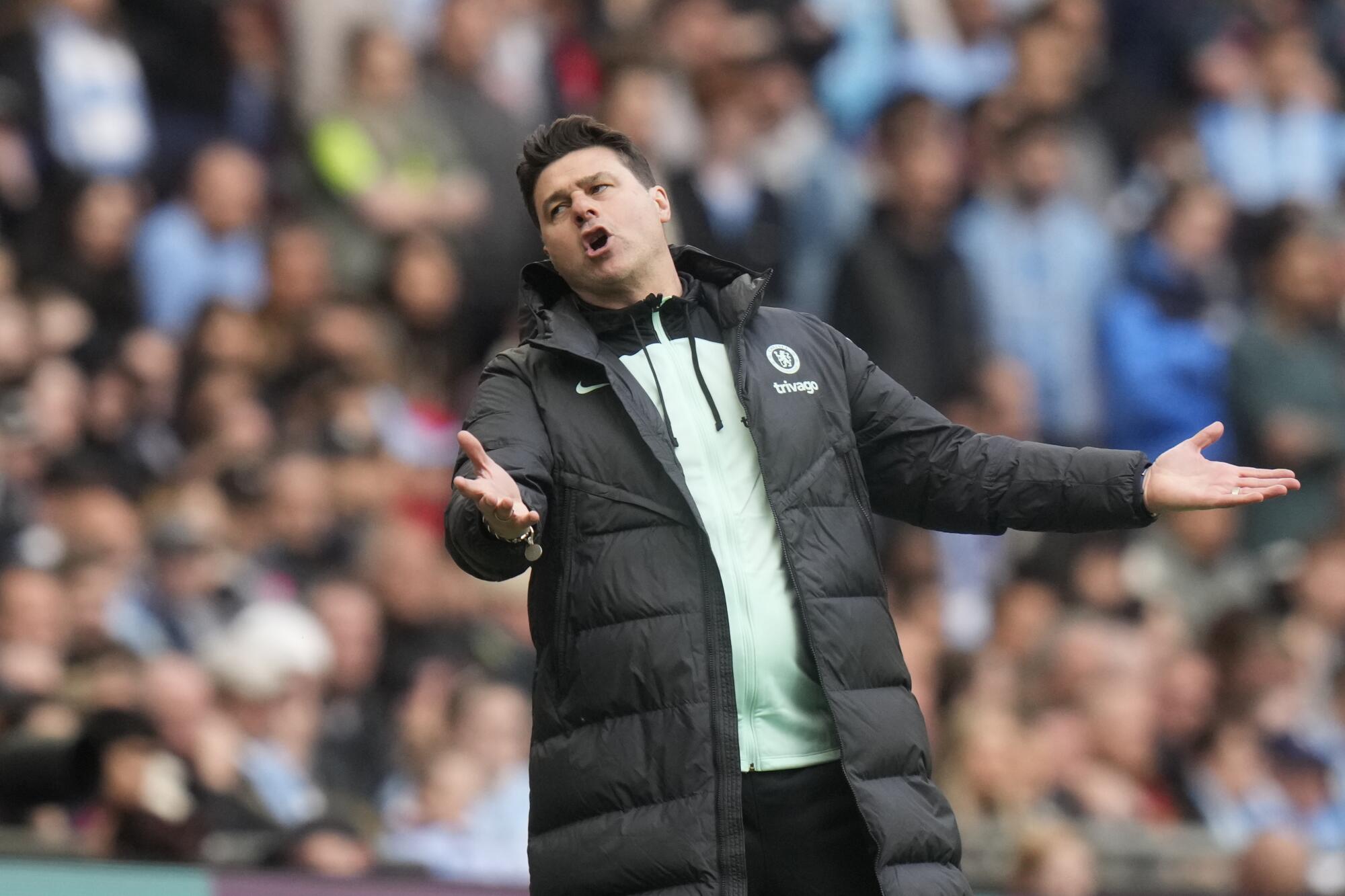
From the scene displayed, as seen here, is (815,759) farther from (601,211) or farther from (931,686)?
(931,686)

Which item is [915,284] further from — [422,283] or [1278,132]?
[1278,132]

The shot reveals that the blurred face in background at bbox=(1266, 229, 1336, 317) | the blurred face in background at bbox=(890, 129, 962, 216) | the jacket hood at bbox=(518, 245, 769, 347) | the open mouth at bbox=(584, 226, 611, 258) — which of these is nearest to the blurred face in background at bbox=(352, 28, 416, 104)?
the blurred face in background at bbox=(890, 129, 962, 216)

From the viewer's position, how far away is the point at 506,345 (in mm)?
9219

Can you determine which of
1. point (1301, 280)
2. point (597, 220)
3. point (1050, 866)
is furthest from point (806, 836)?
point (1301, 280)

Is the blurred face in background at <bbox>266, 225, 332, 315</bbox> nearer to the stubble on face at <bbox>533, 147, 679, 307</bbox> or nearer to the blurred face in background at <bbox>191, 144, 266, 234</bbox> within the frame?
the blurred face in background at <bbox>191, 144, 266, 234</bbox>

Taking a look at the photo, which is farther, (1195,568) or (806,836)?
(1195,568)

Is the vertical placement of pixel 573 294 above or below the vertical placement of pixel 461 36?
below

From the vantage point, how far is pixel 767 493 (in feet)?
12.1

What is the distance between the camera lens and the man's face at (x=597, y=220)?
3863 mm

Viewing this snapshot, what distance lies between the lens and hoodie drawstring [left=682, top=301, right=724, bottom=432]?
376 centimetres

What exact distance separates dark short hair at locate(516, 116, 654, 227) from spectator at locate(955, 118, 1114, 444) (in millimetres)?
6098

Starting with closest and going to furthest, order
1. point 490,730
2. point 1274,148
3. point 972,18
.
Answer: point 490,730 → point 972,18 → point 1274,148

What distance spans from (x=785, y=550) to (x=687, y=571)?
0.17 meters

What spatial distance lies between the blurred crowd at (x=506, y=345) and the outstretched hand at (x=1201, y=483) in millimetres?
3190
